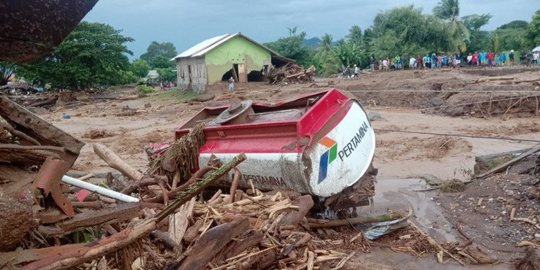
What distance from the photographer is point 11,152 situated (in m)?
2.46

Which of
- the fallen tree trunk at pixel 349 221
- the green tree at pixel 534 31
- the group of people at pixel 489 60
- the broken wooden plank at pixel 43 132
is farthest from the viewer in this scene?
the green tree at pixel 534 31

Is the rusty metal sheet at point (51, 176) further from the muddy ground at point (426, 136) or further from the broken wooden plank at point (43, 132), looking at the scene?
the muddy ground at point (426, 136)

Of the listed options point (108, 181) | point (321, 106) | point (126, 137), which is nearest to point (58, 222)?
point (108, 181)

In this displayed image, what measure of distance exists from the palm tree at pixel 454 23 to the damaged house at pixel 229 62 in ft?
61.6

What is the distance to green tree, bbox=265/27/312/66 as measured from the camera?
47750 millimetres

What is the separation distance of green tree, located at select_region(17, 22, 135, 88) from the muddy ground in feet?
14.5

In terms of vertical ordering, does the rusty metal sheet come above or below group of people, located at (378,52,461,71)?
above

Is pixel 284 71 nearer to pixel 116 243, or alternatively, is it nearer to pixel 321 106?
pixel 321 106

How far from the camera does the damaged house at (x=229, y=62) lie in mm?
36394

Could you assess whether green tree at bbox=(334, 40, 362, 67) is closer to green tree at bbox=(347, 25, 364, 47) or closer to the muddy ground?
green tree at bbox=(347, 25, 364, 47)

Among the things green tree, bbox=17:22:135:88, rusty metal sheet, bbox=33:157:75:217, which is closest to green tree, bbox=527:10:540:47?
green tree, bbox=17:22:135:88

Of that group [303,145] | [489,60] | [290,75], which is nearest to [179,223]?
[303,145]

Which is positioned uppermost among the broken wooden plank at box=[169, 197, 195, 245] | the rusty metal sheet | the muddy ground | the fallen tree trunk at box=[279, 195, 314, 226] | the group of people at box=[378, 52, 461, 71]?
the rusty metal sheet

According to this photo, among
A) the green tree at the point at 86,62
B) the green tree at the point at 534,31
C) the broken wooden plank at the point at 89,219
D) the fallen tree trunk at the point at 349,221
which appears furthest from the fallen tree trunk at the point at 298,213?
the green tree at the point at 534,31
